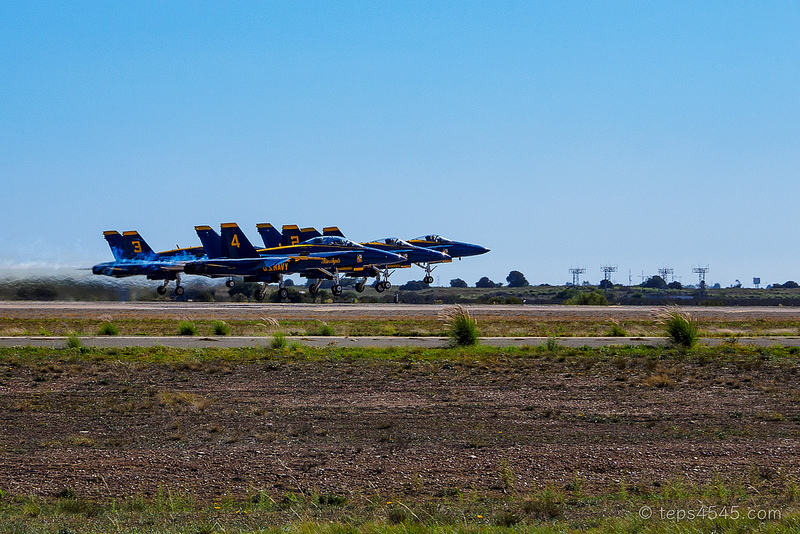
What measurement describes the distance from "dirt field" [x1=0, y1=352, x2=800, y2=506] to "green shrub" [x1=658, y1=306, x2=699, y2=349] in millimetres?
5124

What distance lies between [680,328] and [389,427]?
15719 mm

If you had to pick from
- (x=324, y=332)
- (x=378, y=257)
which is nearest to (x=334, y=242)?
(x=378, y=257)

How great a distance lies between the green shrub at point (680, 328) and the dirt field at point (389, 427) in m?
5.12

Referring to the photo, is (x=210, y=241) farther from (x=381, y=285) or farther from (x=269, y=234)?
(x=381, y=285)

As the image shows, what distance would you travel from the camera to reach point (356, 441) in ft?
38.6

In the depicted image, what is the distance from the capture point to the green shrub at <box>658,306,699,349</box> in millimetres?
25125

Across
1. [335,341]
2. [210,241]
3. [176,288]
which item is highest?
[210,241]

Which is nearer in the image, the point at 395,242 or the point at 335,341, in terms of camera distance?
the point at 335,341

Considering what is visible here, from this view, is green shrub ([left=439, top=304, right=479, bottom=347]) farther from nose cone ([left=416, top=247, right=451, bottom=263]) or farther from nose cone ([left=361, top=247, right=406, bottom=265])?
nose cone ([left=416, top=247, right=451, bottom=263])

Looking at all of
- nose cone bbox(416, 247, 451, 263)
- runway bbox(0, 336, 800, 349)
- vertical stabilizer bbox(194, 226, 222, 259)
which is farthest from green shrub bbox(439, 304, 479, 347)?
vertical stabilizer bbox(194, 226, 222, 259)

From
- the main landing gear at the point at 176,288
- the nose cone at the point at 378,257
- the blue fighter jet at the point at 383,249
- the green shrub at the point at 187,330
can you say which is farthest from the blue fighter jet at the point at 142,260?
the green shrub at the point at 187,330

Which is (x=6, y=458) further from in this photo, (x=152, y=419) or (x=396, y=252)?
(x=396, y=252)

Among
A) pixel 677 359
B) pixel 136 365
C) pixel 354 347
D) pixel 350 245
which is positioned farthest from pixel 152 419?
pixel 350 245

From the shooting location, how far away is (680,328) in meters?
25.5
